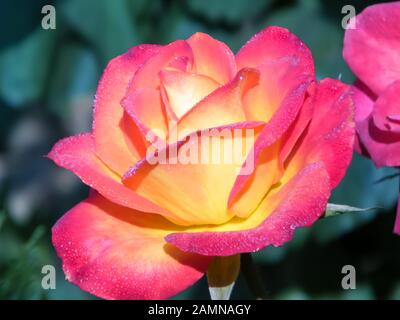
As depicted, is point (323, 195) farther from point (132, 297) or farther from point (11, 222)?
point (11, 222)

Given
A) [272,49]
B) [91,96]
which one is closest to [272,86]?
[272,49]

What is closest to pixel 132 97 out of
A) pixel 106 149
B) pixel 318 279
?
pixel 106 149

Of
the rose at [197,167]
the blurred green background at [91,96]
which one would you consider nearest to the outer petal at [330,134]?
the rose at [197,167]

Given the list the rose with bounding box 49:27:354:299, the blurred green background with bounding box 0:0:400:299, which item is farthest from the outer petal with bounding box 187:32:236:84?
the blurred green background with bounding box 0:0:400:299

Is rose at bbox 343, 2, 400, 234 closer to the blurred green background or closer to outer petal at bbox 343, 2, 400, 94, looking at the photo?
outer petal at bbox 343, 2, 400, 94

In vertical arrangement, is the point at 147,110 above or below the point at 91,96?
above

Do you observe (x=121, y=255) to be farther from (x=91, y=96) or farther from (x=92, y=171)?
(x=91, y=96)

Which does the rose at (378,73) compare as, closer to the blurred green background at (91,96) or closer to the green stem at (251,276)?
the green stem at (251,276)
